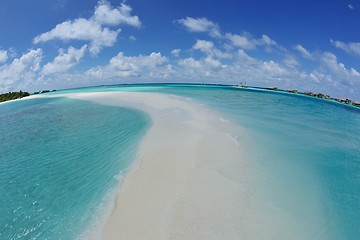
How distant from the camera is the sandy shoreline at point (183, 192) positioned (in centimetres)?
489

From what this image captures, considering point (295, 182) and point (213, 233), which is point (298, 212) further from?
point (213, 233)

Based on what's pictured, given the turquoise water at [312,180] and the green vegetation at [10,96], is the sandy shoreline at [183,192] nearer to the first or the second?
the turquoise water at [312,180]

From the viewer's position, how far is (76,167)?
8.30 meters

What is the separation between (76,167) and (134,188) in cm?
303

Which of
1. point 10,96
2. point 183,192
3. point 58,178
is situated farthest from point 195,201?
point 10,96

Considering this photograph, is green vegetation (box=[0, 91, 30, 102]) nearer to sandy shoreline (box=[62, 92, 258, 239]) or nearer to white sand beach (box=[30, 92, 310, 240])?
sandy shoreline (box=[62, 92, 258, 239])

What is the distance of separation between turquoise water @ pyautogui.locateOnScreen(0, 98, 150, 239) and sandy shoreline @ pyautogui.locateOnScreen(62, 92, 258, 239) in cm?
76

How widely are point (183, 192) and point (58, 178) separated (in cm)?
423

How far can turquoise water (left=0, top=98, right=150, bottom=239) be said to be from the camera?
5320 millimetres

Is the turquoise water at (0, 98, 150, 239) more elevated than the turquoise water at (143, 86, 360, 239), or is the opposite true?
the turquoise water at (143, 86, 360, 239)

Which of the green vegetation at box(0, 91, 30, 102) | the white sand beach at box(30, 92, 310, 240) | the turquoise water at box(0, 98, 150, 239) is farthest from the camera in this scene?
the green vegetation at box(0, 91, 30, 102)

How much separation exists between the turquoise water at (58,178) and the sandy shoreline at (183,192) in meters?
0.76

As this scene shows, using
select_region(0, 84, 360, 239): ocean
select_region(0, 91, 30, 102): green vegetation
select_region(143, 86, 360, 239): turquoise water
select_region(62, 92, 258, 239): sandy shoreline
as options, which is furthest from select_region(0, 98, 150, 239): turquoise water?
select_region(0, 91, 30, 102): green vegetation

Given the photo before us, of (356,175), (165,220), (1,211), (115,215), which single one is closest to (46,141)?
(1,211)
